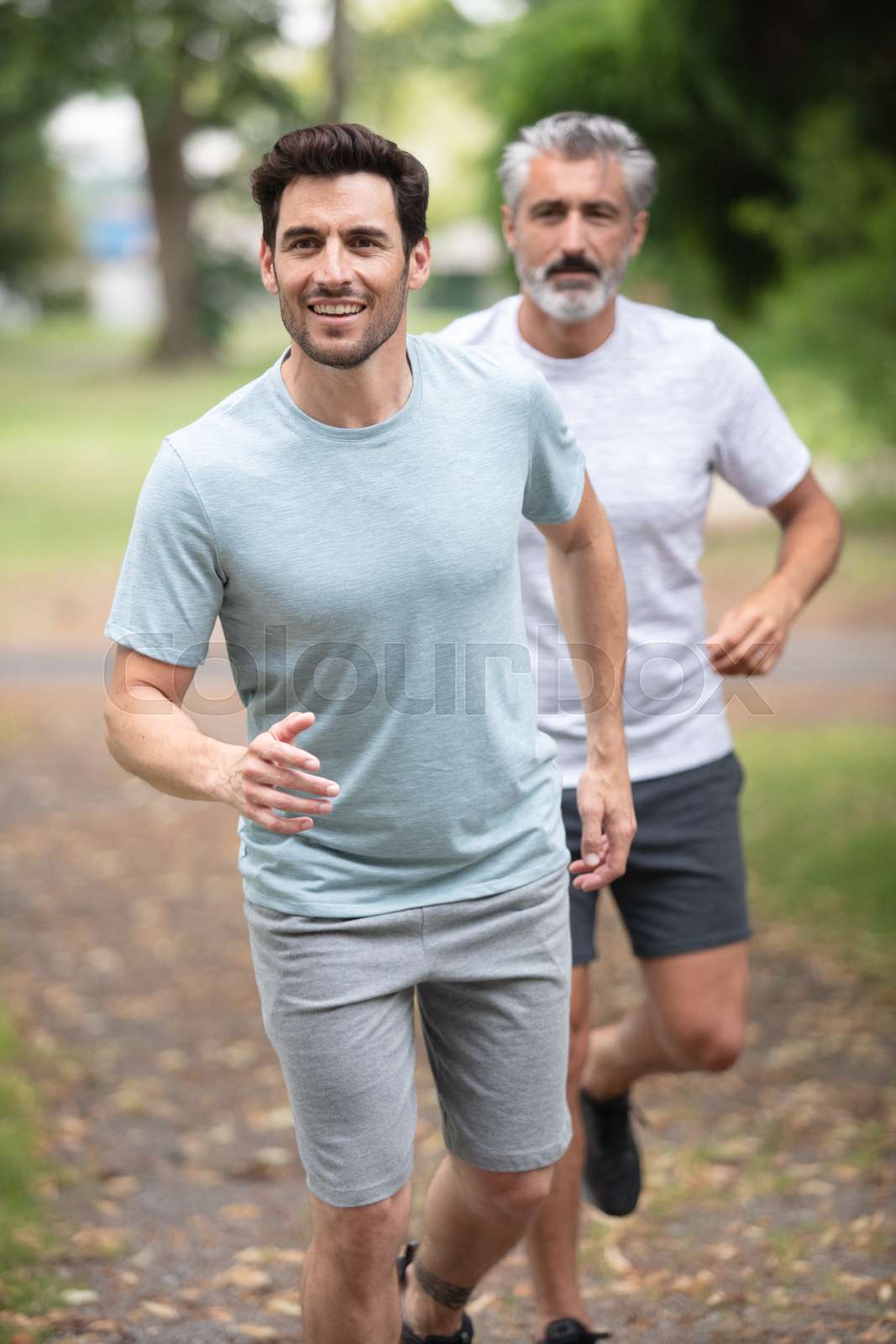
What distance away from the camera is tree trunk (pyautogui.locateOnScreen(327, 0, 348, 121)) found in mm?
20828

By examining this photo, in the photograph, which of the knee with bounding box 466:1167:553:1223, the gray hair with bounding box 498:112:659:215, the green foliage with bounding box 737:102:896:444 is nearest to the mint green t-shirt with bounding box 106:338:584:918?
the knee with bounding box 466:1167:553:1223

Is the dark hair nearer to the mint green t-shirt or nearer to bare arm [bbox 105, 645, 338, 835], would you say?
the mint green t-shirt

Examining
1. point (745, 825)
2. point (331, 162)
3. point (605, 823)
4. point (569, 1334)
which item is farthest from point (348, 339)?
point (745, 825)

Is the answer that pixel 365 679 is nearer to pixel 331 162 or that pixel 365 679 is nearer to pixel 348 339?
pixel 348 339

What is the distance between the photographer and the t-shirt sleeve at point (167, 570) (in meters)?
2.70

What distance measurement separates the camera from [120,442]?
1118 inches

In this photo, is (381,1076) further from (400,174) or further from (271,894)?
(400,174)

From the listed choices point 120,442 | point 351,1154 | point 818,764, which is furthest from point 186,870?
point 120,442

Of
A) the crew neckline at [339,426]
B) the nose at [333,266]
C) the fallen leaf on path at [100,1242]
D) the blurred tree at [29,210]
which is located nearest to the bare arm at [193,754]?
Answer: the crew neckline at [339,426]

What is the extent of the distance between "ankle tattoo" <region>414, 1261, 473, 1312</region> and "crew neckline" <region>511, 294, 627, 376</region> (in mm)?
1911

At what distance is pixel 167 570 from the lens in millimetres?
2707

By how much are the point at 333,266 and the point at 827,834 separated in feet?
20.3

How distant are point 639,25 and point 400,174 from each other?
7215 millimetres

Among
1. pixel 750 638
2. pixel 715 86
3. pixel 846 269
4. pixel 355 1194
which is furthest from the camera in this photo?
pixel 846 269
